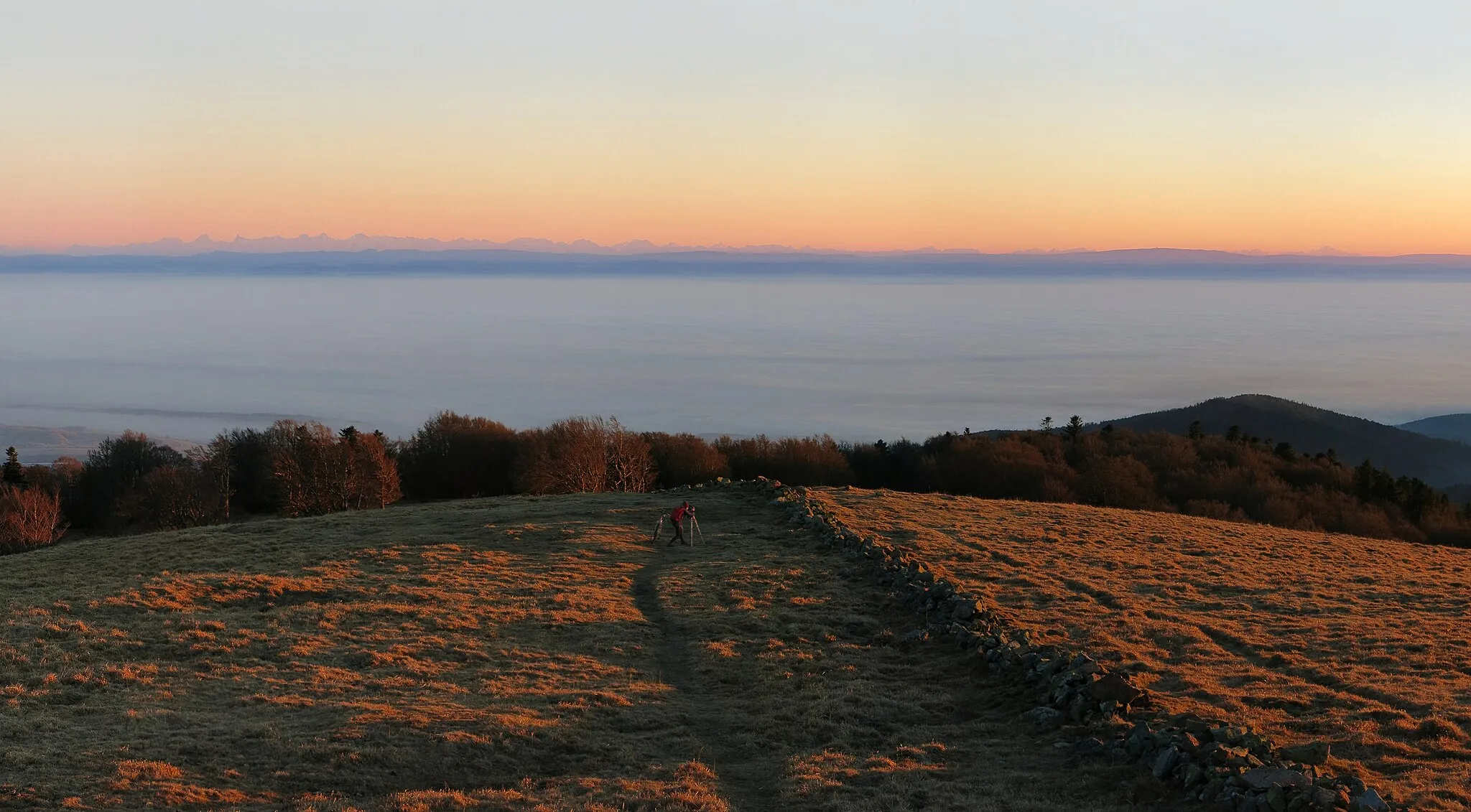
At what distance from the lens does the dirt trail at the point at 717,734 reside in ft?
45.4

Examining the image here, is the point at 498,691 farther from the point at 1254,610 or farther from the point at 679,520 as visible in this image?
the point at 1254,610

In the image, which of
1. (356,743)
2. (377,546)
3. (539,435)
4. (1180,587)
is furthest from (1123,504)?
(356,743)

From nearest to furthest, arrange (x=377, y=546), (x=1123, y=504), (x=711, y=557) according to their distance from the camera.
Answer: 1. (x=711, y=557)
2. (x=377, y=546)
3. (x=1123, y=504)

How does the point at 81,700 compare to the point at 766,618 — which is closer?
the point at 81,700

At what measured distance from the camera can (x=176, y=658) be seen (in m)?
20.6

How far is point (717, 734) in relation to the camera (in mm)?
16719

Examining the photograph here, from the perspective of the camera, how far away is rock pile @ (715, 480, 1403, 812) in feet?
36.7

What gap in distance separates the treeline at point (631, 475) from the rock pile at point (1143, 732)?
177 ft

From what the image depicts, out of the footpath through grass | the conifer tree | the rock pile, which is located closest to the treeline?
the conifer tree

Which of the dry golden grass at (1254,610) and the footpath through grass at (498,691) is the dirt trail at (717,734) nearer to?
the footpath through grass at (498,691)

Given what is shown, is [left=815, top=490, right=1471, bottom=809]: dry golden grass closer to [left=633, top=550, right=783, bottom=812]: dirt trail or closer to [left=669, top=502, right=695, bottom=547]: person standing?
[left=669, top=502, right=695, bottom=547]: person standing

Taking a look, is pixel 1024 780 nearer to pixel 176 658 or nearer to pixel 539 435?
pixel 176 658

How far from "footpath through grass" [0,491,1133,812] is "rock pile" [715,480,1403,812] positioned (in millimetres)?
615

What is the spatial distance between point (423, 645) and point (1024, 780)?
13473 mm
